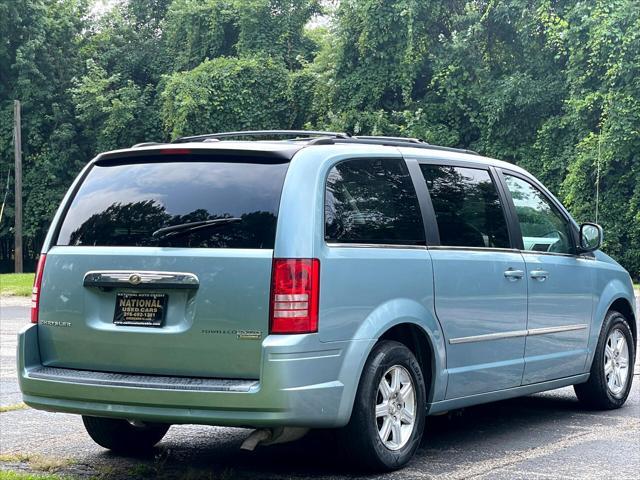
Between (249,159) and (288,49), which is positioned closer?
(249,159)

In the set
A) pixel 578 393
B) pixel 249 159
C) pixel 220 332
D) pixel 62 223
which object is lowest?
pixel 578 393

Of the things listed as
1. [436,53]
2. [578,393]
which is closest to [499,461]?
[578,393]

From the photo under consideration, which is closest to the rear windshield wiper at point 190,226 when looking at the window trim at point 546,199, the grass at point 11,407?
the window trim at point 546,199

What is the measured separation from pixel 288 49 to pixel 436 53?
355 inches

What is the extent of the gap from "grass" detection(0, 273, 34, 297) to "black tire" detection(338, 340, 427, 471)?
766 inches

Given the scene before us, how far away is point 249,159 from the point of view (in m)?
5.65

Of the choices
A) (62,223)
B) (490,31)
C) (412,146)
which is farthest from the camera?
(490,31)

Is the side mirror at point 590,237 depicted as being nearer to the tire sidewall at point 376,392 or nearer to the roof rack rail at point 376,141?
the roof rack rail at point 376,141

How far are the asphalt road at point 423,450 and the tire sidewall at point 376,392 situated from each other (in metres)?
0.11

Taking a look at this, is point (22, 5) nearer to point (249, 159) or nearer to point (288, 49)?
point (288, 49)

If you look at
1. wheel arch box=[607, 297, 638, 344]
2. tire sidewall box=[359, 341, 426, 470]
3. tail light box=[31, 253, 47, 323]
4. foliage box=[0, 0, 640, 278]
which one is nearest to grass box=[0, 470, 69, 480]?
tail light box=[31, 253, 47, 323]

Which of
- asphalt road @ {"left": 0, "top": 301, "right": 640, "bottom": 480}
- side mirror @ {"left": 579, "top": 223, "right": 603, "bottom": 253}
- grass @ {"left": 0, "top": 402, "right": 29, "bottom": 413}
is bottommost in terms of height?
grass @ {"left": 0, "top": 402, "right": 29, "bottom": 413}

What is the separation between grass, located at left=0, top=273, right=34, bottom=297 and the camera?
24.3m

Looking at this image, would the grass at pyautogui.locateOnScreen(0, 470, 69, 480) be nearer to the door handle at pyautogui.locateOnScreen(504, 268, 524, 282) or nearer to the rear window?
the rear window
